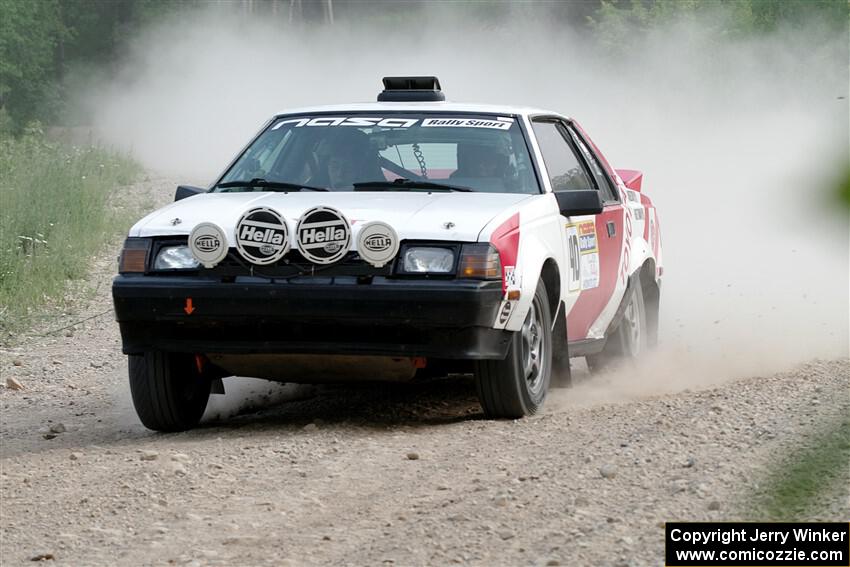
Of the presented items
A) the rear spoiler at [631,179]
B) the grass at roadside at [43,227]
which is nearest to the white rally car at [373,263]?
the rear spoiler at [631,179]

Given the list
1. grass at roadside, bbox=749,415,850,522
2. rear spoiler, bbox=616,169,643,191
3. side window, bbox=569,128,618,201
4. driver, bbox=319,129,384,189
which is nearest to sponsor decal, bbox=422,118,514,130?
driver, bbox=319,129,384,189

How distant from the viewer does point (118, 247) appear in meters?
14.7

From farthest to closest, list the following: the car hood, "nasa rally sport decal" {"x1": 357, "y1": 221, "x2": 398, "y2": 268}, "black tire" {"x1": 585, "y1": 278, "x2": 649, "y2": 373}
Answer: "black tire" {"x1": 585, "y1": 278, "x2": 649, "y2": 373}
the car hood
"nasa rally sport decal" {"x1": 357, "y1": 221, "x2": 398, "y2": 268}

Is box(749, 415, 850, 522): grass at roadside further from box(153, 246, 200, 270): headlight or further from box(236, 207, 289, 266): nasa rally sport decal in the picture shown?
box(153, 246, 200, 270): headlight

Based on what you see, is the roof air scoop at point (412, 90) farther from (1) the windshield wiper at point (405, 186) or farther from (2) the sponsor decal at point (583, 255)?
(2) the sponsor decal at point (583, 255)

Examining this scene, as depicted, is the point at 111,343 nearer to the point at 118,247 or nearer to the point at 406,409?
the point at 406,409

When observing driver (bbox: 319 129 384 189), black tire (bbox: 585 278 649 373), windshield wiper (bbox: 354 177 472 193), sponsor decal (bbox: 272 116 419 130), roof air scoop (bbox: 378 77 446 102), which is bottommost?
black tire (bbox: 585 278 649 373)

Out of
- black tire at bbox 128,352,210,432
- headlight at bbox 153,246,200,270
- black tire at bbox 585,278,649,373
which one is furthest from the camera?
black tire at bbox 585,278,649,373

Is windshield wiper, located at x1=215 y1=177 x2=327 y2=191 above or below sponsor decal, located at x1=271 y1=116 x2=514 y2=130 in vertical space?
below

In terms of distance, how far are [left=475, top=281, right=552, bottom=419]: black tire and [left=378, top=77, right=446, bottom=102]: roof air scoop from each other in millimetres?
1535

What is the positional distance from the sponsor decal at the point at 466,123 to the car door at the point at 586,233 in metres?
0.20

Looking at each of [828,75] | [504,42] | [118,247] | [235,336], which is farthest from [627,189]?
[504,42]

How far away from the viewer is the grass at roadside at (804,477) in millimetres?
983

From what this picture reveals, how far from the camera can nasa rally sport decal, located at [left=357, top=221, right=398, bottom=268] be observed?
5.53m
